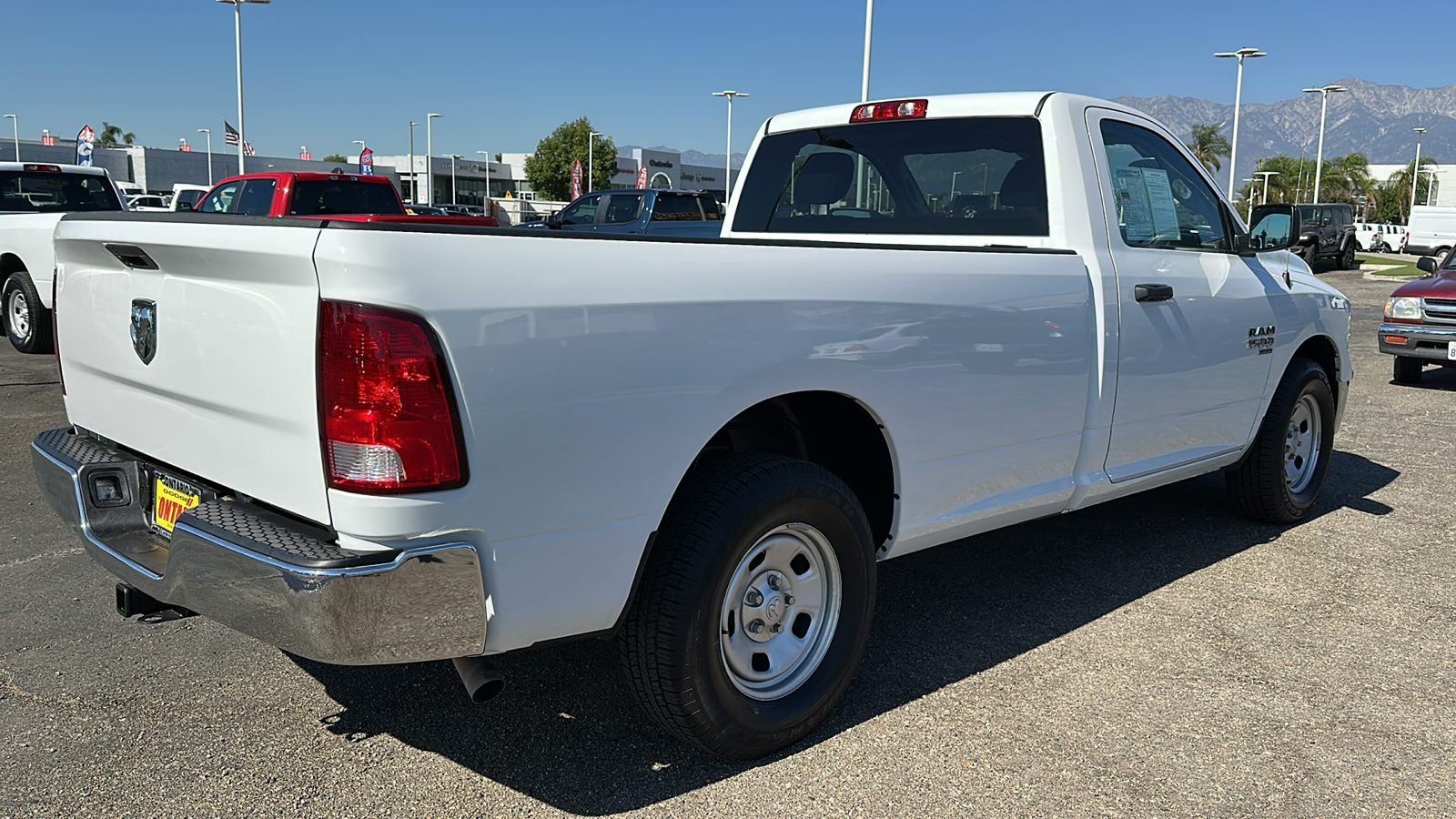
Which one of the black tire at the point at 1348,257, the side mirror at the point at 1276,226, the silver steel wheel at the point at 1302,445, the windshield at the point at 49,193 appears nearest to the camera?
the side mirror at the point at 1276,226

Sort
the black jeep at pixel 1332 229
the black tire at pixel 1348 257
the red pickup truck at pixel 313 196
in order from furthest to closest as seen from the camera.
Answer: the black tire at pixel 1348 257, the black jeep at pixel 1332 229, the red pickup truck at pixel 313 196

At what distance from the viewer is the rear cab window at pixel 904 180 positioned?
4.34 m

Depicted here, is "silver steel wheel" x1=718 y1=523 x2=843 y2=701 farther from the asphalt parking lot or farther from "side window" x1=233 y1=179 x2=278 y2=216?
"side window" x1=233 y1=179 x2=278 y2=216

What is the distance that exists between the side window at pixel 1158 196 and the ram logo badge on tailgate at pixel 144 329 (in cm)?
331

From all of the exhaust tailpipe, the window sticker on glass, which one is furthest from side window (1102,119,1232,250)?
the exhaust tailpipe

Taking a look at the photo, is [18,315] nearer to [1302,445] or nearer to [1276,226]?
[1276,226]

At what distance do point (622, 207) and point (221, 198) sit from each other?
250 inches

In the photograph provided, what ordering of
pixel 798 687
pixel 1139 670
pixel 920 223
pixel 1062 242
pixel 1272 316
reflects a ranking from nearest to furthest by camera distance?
pixel 798 687, pixel 1139 670, pixel 1062 242, pixel 920 223, pixel 1272 316

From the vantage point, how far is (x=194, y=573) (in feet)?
8.30

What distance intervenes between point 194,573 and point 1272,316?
4.57 m

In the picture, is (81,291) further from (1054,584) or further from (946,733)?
(1054,584)

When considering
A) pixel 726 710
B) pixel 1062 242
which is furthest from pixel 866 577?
pixel 1062 242

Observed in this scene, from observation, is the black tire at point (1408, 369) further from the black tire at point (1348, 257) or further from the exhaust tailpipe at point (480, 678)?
the black tire at point (1348, 257)

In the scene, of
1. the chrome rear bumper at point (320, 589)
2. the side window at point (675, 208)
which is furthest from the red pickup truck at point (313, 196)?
the chrome rear bumper at point (320, 589)
